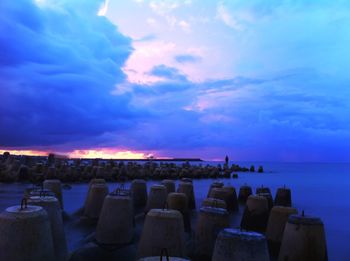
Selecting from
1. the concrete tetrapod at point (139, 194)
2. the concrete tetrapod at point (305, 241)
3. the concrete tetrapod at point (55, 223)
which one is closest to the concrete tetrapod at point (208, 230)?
the concrete tetrapod at point (305, 241)

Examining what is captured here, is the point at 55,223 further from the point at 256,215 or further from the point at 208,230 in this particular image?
the point at 256,215

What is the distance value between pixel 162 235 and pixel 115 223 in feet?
6.32

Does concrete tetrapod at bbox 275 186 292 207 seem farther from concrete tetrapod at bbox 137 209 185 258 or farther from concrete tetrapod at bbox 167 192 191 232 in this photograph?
concrete tetrapod at bbox 137 209 185 258

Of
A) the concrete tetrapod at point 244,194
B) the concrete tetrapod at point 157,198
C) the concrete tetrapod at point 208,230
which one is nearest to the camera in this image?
the concrete tetrapod at point 208,230

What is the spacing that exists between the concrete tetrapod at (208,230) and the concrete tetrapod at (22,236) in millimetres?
2869

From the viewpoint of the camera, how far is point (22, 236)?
4.72 meters

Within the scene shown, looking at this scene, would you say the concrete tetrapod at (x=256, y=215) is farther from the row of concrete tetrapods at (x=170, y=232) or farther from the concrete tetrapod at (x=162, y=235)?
the concrete tetrapod at (x=162, y=235)

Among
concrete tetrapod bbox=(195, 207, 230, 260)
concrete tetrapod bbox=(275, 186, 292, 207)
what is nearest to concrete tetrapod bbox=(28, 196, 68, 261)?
concrete tetrapod bbox=(195, 207, 230, 260)

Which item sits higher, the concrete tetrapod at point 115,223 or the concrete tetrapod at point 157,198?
the concrete tetrapod at point 157,198

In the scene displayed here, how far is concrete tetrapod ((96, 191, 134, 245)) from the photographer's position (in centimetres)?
733

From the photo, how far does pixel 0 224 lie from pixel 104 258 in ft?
7.91

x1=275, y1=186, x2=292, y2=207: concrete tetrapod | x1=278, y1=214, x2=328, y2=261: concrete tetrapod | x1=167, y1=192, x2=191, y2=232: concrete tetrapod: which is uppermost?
x1=275, y1=186, x2=292, y2=207: concrete tetrapod

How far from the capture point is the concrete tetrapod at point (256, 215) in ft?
32.4

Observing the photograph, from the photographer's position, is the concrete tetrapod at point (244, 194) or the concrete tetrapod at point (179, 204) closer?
the concrete tetrapod at point (179, 204)
